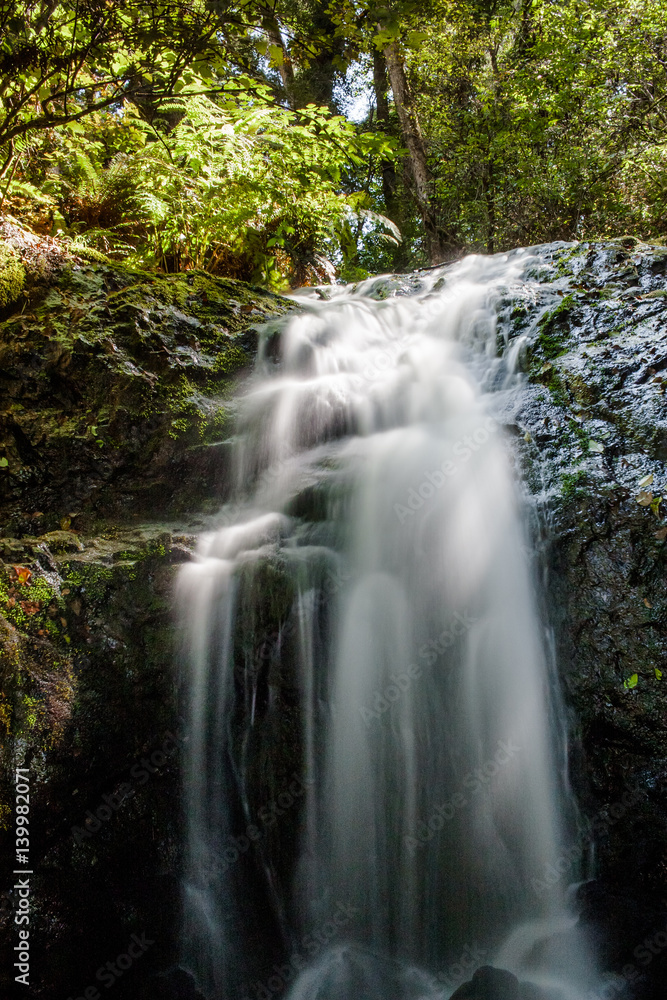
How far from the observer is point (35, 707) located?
2684 mm

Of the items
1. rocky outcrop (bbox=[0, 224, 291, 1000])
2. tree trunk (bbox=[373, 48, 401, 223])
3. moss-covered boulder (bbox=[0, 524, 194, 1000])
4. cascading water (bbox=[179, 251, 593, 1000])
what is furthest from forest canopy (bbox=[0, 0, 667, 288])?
moss-covered boulder (bbox=[0, 524, 194, 1000])

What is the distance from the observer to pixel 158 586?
3236mm

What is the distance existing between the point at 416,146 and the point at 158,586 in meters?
9.96

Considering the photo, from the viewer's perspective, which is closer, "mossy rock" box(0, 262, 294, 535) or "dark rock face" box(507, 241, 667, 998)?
"dark rock face" box(507, 241, 667, 998)

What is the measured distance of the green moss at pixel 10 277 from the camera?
429 centimetres

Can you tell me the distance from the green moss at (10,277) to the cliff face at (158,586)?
0.12ft

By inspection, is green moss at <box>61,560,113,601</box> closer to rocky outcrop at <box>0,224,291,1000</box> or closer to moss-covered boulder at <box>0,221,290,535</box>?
rocky outcrop at <box>0,224,291,1000</box>

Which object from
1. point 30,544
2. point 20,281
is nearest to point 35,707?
point 30,544

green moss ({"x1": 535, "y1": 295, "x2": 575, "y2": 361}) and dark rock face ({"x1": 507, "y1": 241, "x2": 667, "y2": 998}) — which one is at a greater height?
green moss ({"x1": 535, "y1": 295, "x2": 575, "y2": 361})

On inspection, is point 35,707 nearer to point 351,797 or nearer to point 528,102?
point 351,797

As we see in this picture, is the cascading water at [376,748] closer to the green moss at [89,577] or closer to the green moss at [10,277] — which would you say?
the green moss at [89,577]

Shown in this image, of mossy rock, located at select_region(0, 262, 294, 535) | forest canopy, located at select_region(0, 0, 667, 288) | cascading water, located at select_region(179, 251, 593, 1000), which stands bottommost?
cascading water, located at select_region(179, 251, 593, 1000)

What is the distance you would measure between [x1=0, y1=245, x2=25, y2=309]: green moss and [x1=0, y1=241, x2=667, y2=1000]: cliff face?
0.12 feet

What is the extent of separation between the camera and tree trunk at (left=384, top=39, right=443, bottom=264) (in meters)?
10.0
